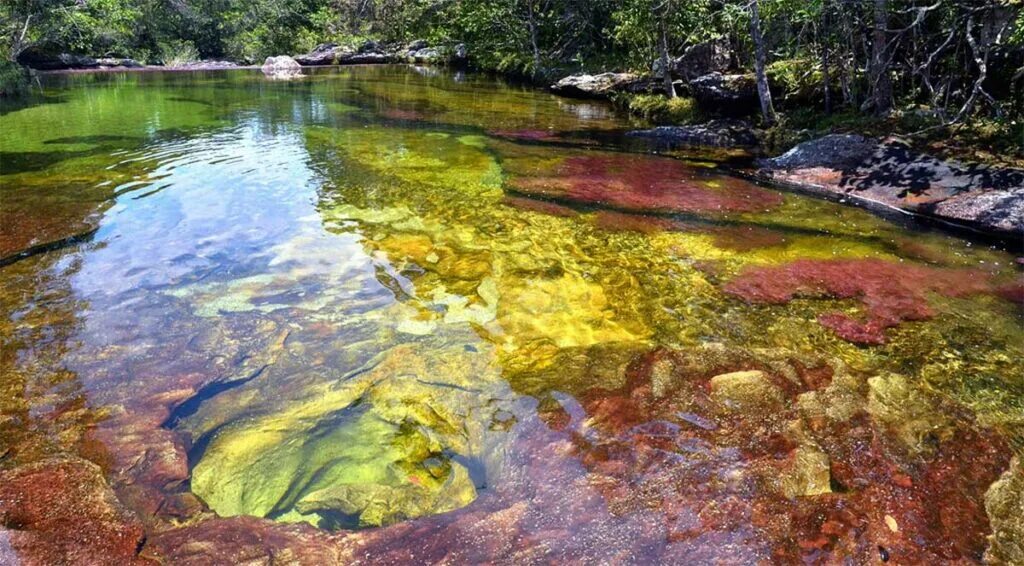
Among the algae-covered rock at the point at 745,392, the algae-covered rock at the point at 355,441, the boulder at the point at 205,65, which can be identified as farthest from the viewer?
the boulder at the point at 205,65

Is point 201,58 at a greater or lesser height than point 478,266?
greater

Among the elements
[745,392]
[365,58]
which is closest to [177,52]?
[365,58]

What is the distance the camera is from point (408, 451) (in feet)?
13.7

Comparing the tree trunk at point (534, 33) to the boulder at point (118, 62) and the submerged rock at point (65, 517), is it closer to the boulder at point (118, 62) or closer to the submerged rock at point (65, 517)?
the submerged rock at point (65, 517)

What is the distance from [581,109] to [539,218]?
44.5ft

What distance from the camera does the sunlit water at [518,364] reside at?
3523 mm

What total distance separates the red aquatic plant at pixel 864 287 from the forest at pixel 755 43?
4.68 metres

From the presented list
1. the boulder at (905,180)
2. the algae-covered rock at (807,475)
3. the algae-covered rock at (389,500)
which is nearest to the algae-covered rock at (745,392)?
the algae-covered rock at (807,475)

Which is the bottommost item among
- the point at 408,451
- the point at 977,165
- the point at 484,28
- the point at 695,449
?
the point at 408,451

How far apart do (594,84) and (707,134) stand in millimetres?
9972

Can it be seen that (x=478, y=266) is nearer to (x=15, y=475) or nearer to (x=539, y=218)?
(x=539, y=218)

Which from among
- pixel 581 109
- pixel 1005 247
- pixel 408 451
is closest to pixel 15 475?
pixel 408 451

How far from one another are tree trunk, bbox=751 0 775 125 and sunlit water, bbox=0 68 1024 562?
18.8ft

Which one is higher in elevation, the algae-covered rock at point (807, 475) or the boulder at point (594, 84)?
the boulder at point (594, 84)
